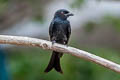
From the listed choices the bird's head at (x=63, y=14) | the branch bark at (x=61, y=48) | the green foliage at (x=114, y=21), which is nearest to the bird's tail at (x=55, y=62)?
the branch bark at (x=61, y=48)

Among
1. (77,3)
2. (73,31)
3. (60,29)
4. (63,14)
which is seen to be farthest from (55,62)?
(73,31)

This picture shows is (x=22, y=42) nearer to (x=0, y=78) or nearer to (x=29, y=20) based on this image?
(x=0, y=78)

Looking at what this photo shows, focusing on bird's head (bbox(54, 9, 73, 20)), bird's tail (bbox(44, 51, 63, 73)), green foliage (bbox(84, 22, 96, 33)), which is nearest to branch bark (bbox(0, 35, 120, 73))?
bird's tail (bbox(44, 51, 63, 73))

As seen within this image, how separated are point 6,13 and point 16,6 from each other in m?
0.22

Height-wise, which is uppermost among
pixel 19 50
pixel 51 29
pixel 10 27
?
pixel 51 29

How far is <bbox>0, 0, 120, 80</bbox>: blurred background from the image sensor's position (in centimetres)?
696

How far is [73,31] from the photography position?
695 cm

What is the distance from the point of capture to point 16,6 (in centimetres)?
693

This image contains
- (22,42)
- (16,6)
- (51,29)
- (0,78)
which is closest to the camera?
(22,42)

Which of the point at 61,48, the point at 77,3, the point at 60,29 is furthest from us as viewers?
the point at 77,3

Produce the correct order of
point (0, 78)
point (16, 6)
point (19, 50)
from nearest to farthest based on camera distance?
point (0, 78), point (16, 6), point (19, 50)

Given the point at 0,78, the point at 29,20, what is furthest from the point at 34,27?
the point at 0,78

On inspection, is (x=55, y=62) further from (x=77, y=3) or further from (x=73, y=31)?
(x=73, y=31)

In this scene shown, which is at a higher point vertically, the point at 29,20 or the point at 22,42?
the point at 22,42
